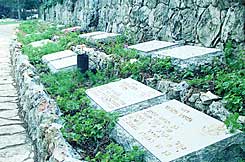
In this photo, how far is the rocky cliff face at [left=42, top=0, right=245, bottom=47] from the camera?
4172 mm

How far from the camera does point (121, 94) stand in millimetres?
3498

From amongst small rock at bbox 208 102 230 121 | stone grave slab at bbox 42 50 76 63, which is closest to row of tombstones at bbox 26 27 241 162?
small rock at bbox 208 102 230 121

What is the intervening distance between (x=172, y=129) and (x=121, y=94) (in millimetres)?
1001

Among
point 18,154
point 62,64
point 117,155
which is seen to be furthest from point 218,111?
point 62,64

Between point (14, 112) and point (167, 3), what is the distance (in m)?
2.90

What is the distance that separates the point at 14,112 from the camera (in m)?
4.66

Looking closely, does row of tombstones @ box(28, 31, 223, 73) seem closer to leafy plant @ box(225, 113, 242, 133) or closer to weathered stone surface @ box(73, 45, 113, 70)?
weathered stone surface @ box(73, 45, 113, 70)

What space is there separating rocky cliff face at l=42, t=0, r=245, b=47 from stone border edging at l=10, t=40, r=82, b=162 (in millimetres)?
2167

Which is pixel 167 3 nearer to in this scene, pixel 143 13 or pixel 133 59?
pixel 143 13

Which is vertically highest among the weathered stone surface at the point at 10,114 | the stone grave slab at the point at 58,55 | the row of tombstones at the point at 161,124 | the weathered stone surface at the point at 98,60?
the row of tombstones at the point at 161,124

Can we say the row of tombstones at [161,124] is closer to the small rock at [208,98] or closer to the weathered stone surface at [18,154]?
the small rock at [208,98]

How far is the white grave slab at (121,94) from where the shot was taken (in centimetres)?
324

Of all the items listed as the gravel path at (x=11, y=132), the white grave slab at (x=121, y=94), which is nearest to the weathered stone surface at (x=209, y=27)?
the white grave slab at (x=121, y=94)

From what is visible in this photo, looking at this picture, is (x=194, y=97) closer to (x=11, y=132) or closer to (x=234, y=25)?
(x=234, y=25)
